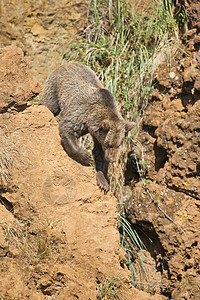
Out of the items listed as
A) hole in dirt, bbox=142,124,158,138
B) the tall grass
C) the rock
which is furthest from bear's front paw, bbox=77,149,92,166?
hole in dirt, bbox=142,124,158,138

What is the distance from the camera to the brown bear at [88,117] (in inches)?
206

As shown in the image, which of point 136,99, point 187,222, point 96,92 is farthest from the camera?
point 136,99

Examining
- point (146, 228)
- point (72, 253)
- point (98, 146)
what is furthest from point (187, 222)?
point (72, 253)

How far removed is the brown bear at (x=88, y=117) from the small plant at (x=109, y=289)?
125 cm

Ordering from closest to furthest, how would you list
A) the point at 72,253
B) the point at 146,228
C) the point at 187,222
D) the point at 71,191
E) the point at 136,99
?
the point at 72,253, the point at 71,191, the point at 187,222, the point at 146,228, the point at 136,99

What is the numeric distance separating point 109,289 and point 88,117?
2401 mm

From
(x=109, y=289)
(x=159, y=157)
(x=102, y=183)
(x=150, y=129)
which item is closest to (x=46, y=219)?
(x=102, y=183)

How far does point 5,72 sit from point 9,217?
1.95 meters

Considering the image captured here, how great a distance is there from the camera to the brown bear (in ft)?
17.2

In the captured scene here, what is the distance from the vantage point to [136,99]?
716 centimetres

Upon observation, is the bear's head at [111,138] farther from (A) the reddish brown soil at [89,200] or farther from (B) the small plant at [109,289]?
(B) the small plant at [109,289]

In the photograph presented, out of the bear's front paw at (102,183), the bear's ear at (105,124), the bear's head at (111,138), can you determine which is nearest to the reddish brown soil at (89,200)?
the bear's front paw at (102,183)

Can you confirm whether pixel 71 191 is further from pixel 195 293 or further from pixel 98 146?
pixel 195 293

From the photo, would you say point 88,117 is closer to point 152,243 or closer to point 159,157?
point 159,157
